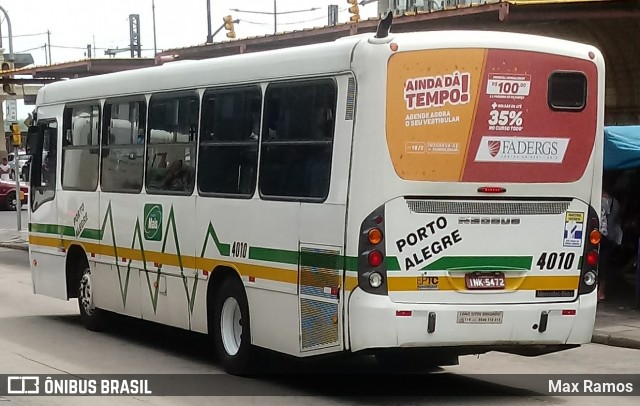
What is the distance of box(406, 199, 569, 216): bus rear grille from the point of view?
9.82 metres

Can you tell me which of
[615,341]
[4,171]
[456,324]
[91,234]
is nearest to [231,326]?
[456,324]

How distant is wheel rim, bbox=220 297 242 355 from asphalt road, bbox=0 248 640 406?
0.30 m

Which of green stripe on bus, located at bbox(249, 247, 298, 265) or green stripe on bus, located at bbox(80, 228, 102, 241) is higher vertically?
green stripe on bus, located at bbox(249, 247, 298, 265)

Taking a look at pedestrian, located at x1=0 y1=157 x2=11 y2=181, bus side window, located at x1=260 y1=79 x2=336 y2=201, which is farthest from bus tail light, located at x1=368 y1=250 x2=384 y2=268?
pedestrian, located at x1=0 y1=157 x2=11 y2=181

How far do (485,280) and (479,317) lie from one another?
31 cm

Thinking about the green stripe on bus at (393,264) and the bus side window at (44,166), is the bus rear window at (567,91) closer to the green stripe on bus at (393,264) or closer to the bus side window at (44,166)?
the green stripe on bus at (393,264)

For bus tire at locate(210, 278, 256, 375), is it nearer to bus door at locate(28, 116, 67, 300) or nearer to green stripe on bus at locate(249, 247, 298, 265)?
green stripe on bus at locate(249, 247, 298, 265)

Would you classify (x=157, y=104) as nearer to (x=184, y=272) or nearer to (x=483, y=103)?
(x=184, y=272)

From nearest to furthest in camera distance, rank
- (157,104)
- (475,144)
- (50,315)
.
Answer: (475,144) → (157,104) → (50,315)

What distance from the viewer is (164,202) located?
12.9 m

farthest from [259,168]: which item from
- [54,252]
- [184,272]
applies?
[54,252]

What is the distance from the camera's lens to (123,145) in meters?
14.0

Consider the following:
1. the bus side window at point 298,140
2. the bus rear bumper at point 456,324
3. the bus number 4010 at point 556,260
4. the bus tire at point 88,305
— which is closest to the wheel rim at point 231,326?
the bus side window at point 298,140

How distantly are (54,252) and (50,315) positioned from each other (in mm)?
1584
